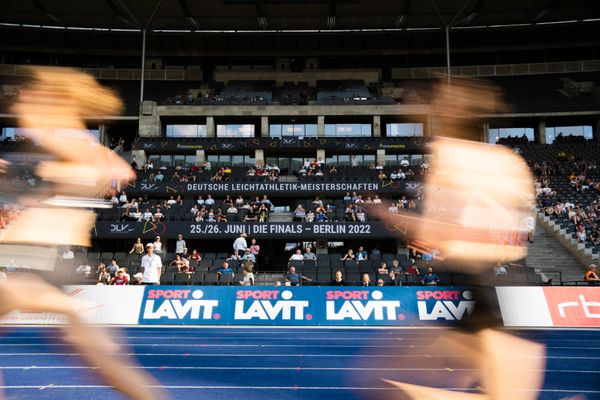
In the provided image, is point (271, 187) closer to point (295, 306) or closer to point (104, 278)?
point (104, 278)

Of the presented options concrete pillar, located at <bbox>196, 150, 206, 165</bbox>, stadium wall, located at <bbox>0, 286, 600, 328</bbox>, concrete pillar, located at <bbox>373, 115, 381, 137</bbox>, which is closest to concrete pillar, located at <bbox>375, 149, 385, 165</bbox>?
concrete pillar, located at <bbox>373, 115, 381, 137</bbox>

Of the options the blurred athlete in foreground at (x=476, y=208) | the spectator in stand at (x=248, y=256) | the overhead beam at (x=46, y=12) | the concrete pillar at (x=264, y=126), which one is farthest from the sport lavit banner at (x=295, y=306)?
the overhead beam at (x=46, y=12)

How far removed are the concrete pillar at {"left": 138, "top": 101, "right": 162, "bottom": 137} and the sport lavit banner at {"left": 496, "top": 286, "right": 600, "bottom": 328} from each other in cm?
3177

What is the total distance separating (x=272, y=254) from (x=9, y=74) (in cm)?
3328

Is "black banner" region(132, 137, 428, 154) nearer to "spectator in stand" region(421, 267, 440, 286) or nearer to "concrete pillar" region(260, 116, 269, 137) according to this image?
"concrete pillar" region(260, 116, 269, 137)

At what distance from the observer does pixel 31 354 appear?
29.7 feet

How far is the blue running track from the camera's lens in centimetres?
650

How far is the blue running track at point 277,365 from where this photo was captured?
6504 millimetres

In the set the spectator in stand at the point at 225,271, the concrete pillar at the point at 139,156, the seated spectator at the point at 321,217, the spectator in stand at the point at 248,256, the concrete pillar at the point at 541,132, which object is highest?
the concrete pillar at the point at 541,132

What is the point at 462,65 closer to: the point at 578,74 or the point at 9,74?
the point at 578,74

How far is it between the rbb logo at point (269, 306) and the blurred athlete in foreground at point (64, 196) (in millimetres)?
10784

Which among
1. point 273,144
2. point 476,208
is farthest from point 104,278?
point 273,144

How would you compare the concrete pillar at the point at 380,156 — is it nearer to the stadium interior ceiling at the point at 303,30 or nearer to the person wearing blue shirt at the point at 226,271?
the stadium interior ceiling at the point at 303,30

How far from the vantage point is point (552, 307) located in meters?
13.8
